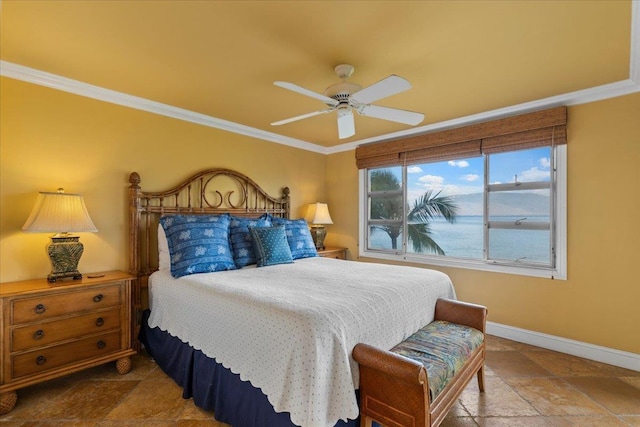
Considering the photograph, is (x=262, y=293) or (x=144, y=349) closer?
(x=262, y=293)

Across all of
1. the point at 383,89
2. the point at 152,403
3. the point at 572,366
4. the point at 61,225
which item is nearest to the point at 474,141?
the point at 383,89

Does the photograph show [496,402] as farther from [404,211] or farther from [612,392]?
[404,211]

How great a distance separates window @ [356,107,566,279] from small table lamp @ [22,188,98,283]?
3372mm

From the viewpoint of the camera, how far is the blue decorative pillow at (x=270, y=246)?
2863 millimetres

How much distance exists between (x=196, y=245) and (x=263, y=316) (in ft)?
4.10

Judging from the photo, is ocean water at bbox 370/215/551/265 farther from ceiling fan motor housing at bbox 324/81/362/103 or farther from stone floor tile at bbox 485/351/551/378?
ceiling fan motor housing at bbox 324/81/362/103

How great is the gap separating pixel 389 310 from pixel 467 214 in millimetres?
2302

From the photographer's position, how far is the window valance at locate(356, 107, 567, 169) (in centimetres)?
288

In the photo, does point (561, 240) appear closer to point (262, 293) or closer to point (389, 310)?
point (389, 310)

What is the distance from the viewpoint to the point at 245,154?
12.6 ft

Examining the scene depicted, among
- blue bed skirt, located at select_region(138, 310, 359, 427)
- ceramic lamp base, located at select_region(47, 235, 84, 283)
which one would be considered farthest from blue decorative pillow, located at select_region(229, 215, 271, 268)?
ceramic lamp base, located at select_region(47, 235, 84, 283)

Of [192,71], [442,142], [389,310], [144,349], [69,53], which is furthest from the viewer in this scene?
[442,142]

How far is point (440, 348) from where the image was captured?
1.81 meters

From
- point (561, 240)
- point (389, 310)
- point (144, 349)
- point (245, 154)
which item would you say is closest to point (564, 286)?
point (561, 240)
